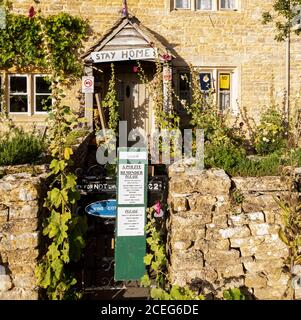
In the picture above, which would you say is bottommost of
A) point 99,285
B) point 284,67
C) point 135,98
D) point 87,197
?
point 99,285

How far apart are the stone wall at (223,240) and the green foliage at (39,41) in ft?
22.0

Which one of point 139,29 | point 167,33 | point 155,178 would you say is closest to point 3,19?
point 139,29

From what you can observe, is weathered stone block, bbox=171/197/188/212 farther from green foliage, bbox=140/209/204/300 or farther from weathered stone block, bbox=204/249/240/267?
weathered stone block, bbox=204/249/240/267

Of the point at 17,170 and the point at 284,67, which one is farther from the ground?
the point at 284,67

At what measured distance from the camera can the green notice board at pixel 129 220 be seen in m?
5.09

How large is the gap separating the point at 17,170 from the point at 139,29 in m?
6.46

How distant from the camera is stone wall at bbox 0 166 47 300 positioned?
14.7ft

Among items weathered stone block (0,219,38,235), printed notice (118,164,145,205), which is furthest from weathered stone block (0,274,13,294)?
printed notice (118,164,145,205)

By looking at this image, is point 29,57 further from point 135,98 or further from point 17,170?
point 17,170

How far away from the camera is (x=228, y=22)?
11391mm

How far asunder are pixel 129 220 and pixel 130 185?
1.38 feet

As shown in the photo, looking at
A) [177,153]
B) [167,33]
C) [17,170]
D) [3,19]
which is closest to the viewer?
[17,170]

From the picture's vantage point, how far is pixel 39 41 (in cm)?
1058

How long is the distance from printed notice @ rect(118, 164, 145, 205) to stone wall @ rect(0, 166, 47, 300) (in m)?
1.04
